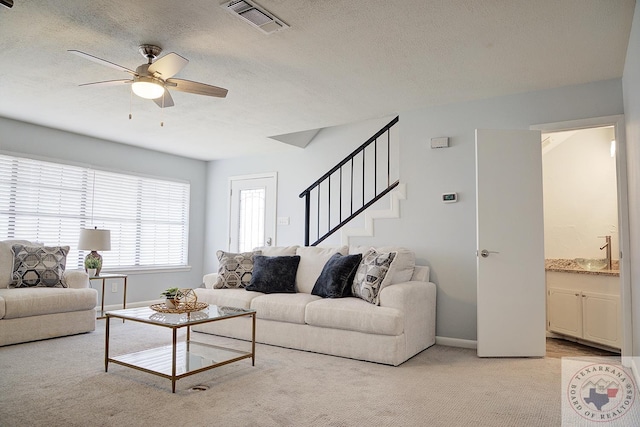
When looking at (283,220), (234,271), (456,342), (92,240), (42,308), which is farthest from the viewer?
(283,220)

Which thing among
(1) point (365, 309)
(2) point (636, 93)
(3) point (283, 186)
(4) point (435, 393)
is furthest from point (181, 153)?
(2) point (636, 93)

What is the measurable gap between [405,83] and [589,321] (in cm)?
289

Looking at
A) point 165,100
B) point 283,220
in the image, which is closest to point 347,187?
point 283,220

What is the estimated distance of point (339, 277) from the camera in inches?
167

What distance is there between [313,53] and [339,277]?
2.04 meters

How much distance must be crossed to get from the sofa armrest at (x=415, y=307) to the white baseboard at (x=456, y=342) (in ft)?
0.24

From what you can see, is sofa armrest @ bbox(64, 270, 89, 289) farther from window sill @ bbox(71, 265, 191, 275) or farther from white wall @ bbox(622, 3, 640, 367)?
white wall @ bbox(622, 3, 640, 367)

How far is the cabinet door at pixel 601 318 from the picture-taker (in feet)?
13.2

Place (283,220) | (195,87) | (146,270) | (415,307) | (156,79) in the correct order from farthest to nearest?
(283,220)
(146,270)
(415,307)
(195,87)
(156,79)

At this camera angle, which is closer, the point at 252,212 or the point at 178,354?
the point at 178,354

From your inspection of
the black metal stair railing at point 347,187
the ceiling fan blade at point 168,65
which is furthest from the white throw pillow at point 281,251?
the ceiling fan blade at point 168,65

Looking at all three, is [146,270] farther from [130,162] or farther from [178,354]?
[178,354]

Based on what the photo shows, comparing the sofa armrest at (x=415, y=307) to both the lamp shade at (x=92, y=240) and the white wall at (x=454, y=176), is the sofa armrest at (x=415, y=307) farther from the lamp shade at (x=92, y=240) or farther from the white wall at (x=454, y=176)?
the lamp shade at (x=92, y=240)

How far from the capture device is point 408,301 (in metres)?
3.78
